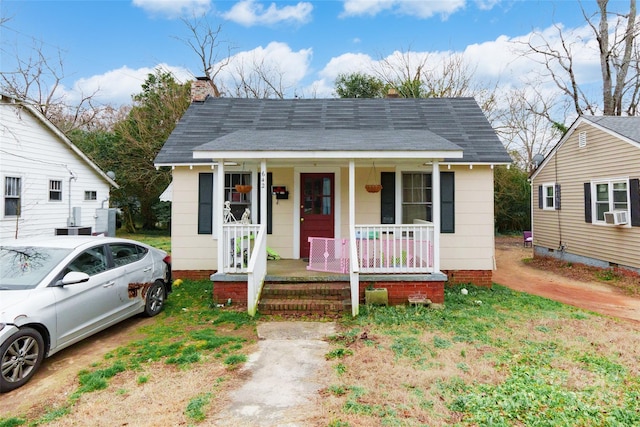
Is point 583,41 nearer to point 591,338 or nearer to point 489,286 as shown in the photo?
point 489,286

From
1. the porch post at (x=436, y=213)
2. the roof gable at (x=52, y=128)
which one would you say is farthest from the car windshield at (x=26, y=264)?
the roof gable at (x=52, y=128)

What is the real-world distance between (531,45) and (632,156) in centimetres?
1246

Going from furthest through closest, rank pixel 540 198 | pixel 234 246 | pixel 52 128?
1. pixel 540 198
2. pixel 52 128
3. pixel 234 246

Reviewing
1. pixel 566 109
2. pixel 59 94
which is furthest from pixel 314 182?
pixel 566 109

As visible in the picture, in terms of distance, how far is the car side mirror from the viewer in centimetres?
403

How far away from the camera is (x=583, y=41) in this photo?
17.7 m

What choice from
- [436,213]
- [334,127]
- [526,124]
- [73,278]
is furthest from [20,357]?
[526,124]

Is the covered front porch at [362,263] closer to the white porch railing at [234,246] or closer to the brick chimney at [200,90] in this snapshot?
the white porch railing at [234,246]

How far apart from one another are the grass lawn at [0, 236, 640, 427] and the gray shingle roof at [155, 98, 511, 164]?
3.03 m

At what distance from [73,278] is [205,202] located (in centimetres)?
400

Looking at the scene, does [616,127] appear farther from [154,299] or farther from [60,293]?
[60,293]

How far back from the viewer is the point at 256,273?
5.89m

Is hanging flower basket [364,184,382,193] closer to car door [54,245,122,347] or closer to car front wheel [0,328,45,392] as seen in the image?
car door [54,245,122,347]

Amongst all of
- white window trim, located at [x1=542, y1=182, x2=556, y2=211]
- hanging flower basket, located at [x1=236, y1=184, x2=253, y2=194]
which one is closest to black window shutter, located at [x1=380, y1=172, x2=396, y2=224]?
hanging flower basket, located at [x1=236, y1=184, x2=253, y2=194]
